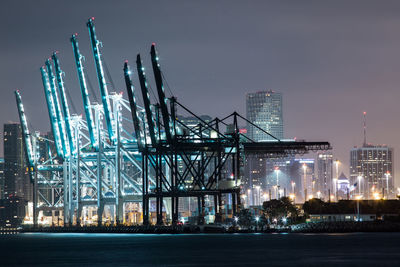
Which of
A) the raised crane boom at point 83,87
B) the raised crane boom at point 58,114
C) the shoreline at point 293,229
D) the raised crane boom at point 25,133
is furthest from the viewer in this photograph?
the raised crane boom at point 25,133

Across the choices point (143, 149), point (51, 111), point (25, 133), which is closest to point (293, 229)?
point (143, 149)

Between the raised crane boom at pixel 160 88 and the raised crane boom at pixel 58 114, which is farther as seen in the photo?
the raised crane boom at pixel 58 114

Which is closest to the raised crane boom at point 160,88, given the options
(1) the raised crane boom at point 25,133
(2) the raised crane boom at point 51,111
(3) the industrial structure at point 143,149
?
(3) the industrial structure at point 143,149

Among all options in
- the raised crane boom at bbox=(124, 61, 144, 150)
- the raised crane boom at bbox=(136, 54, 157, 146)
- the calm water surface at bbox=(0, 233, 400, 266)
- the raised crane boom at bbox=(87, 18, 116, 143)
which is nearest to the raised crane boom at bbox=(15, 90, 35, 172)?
the raised crane boom at bbox=(87, 18, 116, 143)

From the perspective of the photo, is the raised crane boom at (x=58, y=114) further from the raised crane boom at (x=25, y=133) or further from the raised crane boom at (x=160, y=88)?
the raised crane boom at (x=160, y=88)

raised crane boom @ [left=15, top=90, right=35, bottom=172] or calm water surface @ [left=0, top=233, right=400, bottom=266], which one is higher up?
raised crane boom @ [left=15, top=90, right=35, bottom=172]

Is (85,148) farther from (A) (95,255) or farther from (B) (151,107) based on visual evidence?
(A) (95,255)

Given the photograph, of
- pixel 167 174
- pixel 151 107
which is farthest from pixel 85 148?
pixel 151 107

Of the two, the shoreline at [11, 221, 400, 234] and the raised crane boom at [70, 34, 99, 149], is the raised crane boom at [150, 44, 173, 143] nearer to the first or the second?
the shoreline at [11, 221, 400, 234]

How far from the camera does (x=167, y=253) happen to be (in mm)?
A: 97688

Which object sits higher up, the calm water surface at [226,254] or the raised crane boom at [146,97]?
the raised crane boom at [146,97]

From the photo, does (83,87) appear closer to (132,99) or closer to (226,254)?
(132,99)

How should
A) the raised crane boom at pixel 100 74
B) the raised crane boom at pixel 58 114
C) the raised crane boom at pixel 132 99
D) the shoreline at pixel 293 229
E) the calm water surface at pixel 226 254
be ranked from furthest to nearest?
the raised crane boom at pixel 58 114
the raised crane boom at pixel 100 74
the raised crane boom at pixel 132 99
the shoreline at pixel 293 229
the calm water surface at pixel 226 254

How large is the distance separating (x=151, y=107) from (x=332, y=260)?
7117 centimetres
